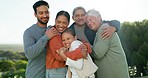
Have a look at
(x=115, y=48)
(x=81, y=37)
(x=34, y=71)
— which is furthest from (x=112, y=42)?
(x=34, y=71)

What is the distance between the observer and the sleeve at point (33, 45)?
3654 mm

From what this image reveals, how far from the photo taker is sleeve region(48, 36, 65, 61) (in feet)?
11.8

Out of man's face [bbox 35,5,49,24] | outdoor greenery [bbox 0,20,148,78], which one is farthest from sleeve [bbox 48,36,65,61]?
outdoor greenery [bbox 0,20,148,78]

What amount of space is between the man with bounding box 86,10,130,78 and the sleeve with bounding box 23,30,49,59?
57 centimetres

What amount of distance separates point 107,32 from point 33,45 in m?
0.85

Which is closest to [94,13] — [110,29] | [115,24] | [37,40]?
[110,29]

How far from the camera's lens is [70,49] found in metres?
3.59

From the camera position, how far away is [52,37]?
365 cm

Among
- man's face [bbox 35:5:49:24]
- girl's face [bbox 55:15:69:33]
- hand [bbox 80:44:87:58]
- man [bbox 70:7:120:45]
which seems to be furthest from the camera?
man [bbox 70:7:120:45]

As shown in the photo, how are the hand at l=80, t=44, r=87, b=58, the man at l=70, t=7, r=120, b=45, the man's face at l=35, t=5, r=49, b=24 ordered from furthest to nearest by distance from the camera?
the man at l=70, t=7, r=120, b=45
the man's face at l=35, t=5, r=49, b=24
the hand at l=80, t=44, r=87, b=58

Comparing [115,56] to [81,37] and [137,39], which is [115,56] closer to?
→ [81,37]

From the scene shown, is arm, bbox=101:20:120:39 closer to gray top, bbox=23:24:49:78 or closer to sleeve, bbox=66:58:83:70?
sleeve, bbox=66:58:83:70

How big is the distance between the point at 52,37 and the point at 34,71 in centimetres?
51

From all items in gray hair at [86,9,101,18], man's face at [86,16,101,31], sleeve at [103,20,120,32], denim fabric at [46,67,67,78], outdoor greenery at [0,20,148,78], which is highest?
gray hair at [86,9,101,18]
